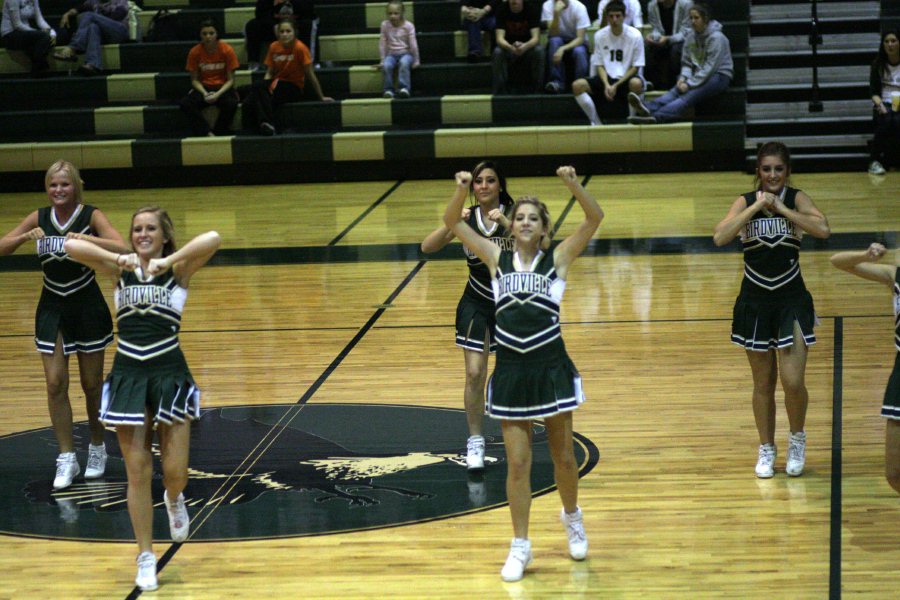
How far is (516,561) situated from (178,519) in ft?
4.24

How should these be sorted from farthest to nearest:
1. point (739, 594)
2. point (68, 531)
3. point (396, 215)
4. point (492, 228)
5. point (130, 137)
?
point (130, 137)
point (396, 215)
point (492, 228)
point (68, 531)
point (739, 594)

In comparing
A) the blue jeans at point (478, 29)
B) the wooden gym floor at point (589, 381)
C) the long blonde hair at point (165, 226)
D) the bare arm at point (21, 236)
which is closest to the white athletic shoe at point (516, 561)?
the wooden gym floor at point (589, 381)

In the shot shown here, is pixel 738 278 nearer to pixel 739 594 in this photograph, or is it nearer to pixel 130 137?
pixel 739 594

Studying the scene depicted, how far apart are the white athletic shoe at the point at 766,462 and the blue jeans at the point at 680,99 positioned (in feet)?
27.7

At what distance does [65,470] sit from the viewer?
5527 mm

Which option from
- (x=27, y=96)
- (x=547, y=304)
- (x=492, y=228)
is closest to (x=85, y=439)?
(x=492, y=228)

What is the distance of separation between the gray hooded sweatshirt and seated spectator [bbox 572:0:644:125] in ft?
1.59

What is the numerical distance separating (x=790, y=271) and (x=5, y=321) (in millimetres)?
5681

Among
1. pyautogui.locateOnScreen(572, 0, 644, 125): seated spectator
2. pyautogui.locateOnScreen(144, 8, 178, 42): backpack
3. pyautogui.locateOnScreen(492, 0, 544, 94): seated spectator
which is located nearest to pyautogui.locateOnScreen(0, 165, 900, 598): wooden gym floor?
pyautogui.locateOnScreen(572, 0, 644, 125): seated spectator

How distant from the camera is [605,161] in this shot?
13.5 metres

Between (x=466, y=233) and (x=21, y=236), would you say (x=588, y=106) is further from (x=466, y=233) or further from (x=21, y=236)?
(x=466, y=233)

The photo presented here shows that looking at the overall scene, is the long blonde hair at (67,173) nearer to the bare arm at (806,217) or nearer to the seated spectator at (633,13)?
the bare arm at (806,217)

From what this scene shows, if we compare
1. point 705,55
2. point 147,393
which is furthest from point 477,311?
point 705,55

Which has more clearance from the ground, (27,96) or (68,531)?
(27,96)
